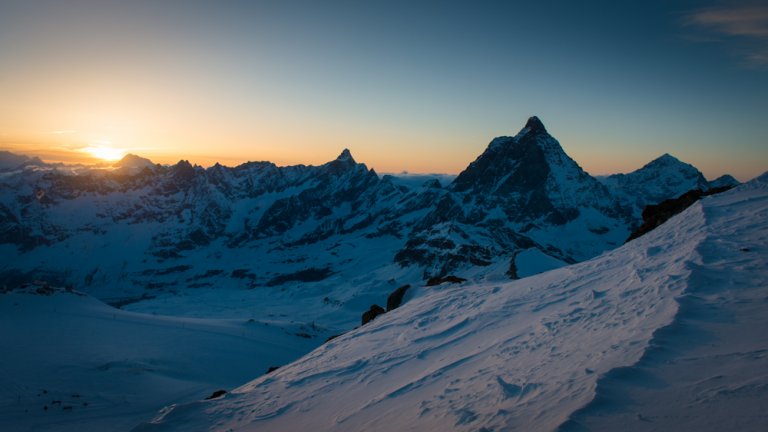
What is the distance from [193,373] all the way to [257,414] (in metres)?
26.3

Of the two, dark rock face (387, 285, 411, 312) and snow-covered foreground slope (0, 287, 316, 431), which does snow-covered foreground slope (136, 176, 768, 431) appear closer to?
dark rock face (387, 285, 411, 312)

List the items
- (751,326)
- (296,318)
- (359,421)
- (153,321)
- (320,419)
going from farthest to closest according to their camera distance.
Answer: (296,318) < (153,321) < (320,419) < (359,421) < (751,326)

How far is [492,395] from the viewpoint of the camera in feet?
35.6

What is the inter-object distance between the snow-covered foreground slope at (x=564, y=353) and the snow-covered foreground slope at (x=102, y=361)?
1342 cm

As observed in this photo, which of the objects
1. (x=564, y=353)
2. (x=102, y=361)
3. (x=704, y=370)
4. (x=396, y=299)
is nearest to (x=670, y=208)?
(x=396, y=299)

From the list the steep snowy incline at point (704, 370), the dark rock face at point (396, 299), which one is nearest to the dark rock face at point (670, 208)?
the dark rock face at point (396, 299)

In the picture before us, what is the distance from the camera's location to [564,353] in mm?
12094

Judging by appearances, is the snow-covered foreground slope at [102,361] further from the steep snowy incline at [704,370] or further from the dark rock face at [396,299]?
the steep snowy incline at [704,370]

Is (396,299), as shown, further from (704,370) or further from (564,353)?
(704,370)

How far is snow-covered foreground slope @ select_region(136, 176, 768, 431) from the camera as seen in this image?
29.8 feet

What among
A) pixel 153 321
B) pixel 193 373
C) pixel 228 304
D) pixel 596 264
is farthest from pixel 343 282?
pixel 596 264

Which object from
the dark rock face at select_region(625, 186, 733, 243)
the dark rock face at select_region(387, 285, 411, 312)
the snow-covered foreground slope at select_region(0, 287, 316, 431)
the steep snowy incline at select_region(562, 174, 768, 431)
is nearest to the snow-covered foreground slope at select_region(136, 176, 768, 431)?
the steep snowy incline at select_region(562, 174, 768, 431)

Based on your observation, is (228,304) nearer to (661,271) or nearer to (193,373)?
(193,373)

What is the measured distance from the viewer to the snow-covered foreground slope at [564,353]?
9076mm
